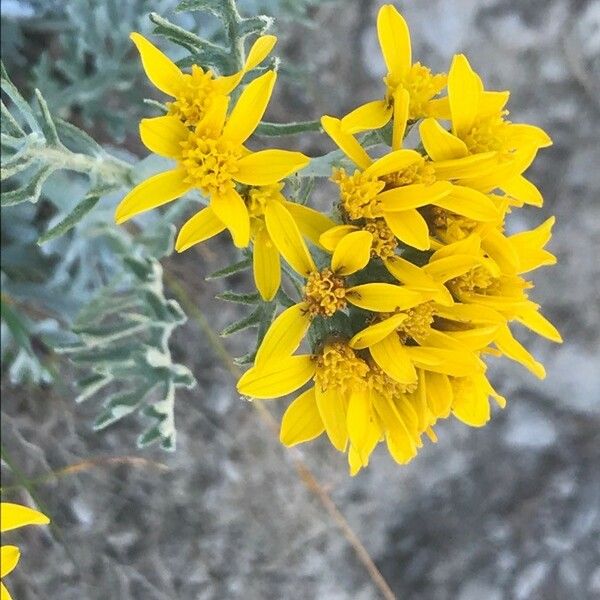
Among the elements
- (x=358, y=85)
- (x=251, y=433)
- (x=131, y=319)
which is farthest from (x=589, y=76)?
(x=131, y=319)

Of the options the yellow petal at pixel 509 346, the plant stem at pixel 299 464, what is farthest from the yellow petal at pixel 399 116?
the plant stem at pixel 299 464

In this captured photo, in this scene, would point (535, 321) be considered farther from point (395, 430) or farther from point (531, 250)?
point (395, 430)

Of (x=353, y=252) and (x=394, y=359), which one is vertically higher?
(x=353, y=252)

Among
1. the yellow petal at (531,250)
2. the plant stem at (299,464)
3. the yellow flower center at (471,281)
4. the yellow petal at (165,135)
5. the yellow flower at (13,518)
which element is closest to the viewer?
the yellow flower at (13,518)

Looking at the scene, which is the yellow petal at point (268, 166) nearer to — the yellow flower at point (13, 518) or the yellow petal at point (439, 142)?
the yellow petal at point (439, 142)

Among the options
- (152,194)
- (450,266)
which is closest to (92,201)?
(152,194)
